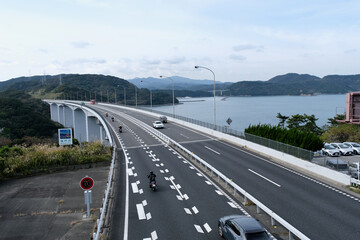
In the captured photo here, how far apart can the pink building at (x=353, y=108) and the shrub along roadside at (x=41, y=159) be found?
38.6 metres

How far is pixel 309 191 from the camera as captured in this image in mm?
17781

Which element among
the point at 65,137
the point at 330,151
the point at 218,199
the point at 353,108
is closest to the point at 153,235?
the point at 218,199

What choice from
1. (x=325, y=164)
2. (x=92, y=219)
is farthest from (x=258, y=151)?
(x=92, y=219)

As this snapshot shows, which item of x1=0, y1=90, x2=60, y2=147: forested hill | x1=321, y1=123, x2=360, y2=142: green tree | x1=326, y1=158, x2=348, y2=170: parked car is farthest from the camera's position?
x1=0, y1=90, x2=60, y2=147: forested hill

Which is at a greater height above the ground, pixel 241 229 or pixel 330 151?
pixel 241 229

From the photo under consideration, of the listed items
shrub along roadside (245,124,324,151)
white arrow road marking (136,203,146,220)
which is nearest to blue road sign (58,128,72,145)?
white arrow road marking (136,203,146,220)

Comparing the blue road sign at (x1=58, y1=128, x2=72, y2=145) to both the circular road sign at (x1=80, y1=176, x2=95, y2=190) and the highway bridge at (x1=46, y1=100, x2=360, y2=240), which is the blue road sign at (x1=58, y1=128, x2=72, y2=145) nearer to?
the highway bridge at (x1=46, y1=100, x2=360, y2=240)

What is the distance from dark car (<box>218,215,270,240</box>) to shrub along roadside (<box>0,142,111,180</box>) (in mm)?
15436

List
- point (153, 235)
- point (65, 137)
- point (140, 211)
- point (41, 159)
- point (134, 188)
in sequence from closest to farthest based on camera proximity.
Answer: point (153, 235) < point (140, 211) < point (134, 188) < point (41, 159) < point (65, 137)

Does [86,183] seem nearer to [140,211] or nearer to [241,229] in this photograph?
[140,211]

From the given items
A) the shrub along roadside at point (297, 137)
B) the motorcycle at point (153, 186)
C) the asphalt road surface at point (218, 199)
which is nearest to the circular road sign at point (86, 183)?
the asphalt road surface at point (218, 199)

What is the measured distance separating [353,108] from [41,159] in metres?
45.5

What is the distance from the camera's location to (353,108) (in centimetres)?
4750

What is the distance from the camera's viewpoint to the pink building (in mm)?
45625
